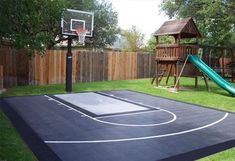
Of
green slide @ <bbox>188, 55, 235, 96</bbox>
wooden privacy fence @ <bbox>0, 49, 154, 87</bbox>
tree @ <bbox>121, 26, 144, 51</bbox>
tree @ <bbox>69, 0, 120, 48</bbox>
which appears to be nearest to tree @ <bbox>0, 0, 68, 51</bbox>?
wooden privacy fence @ <bbox>0, 49, 154, 87</bbox>

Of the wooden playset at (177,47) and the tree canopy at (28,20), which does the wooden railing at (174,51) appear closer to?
the wooden playset at (177,47)

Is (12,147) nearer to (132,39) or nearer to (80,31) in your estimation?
(80,31)

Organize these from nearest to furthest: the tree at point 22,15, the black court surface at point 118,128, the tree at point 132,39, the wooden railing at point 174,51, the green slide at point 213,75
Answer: the black court surface at point 118,128 < the tree at point 22,15 < the green slide at point 213,75 < the wooden railing at point 174,51 < the tree at point 132,39

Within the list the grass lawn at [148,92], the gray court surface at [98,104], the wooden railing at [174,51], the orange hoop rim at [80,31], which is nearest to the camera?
the grass lawn at [148,92]

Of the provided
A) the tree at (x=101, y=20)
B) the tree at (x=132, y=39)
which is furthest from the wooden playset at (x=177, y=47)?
the tree at (x=132, y=39)

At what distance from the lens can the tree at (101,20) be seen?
19094 millimetres

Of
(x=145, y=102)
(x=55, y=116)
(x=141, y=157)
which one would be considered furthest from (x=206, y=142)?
(x=145, y=102)

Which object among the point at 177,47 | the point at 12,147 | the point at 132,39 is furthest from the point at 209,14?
the point at 132,39

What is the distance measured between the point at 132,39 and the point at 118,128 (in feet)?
101

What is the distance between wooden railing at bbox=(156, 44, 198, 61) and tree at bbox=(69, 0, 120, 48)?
6563 mm

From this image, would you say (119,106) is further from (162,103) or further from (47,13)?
(47,13)

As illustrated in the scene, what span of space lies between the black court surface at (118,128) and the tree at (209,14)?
357 inches

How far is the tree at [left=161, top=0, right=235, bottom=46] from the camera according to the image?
679 inches

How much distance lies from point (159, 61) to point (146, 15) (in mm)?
26422
